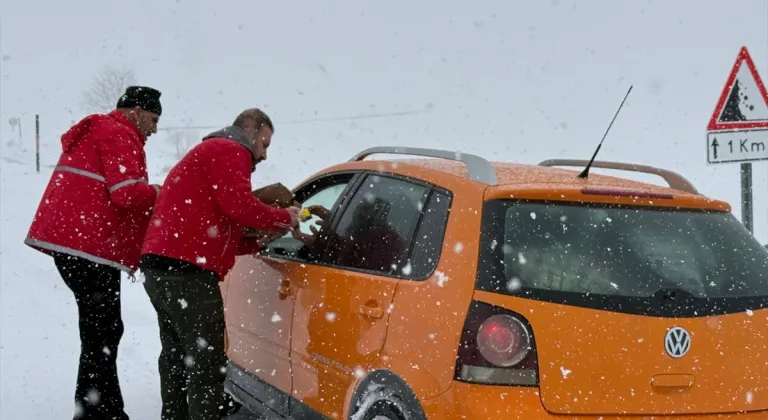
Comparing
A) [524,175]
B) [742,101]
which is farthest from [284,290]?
[742,101]

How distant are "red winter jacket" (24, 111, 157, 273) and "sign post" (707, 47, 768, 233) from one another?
4758 millimetres

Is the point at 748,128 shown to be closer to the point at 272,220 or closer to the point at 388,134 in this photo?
the point at 272,220

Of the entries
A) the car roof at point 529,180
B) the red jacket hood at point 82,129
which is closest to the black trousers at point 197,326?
the red jacket hood at point 82,129

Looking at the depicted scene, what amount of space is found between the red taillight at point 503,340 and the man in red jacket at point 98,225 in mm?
2367

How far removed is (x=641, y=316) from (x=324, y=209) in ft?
6.76

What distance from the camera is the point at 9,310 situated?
26.1 ft

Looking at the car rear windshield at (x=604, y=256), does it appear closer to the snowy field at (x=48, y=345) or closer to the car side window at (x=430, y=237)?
the car side window at (x=430, y=237)

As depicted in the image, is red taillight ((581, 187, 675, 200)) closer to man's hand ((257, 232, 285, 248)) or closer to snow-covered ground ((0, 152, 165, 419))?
man's hand ((257, 232, 285, 248))

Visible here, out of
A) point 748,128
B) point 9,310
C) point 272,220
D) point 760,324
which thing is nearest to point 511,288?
point 760,324

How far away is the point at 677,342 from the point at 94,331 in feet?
10.5

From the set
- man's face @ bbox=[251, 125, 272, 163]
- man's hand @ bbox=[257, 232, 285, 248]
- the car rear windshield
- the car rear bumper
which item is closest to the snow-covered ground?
man's hand @ bbox=[257, 232, 285, 248]

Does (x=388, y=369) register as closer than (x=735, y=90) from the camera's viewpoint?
Yes

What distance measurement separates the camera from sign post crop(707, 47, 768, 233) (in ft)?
22.8

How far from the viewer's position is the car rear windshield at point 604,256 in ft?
9.73
